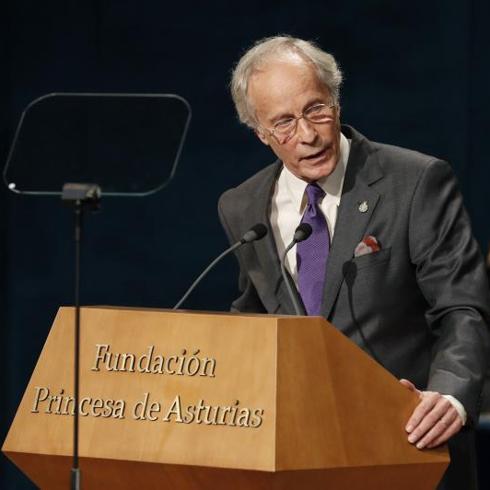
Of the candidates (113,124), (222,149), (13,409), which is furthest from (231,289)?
(113,124)

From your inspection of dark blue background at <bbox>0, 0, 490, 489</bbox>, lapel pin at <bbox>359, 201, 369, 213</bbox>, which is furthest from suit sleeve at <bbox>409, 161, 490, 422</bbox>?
dark blue background at <bbox>0, 0, 490, 489</bbox>

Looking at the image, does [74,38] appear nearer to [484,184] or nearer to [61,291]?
[61,291]

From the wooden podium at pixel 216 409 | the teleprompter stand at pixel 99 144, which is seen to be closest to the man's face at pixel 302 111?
the teleprompter stand at pixel 99 144

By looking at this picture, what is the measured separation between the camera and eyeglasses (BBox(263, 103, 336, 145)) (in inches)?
108

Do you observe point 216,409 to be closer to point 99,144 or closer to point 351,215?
point 99,144

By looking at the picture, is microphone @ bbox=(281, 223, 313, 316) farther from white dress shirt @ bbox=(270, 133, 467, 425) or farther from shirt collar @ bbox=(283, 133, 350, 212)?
shirt collar @ bbox=(283, 133, 350, 212)

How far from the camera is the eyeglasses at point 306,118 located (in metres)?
2.75

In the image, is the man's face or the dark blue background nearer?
the man's face

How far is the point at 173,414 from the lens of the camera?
80.4 inches

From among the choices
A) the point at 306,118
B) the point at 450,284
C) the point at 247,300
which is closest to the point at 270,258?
the point at 247,300

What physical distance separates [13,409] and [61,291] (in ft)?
1.51

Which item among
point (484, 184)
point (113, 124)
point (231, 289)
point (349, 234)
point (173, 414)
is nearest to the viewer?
point (173, 414)

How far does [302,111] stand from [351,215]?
26cm

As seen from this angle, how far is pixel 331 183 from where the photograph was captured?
282cm
